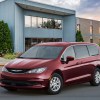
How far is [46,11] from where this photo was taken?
4409 centimetres

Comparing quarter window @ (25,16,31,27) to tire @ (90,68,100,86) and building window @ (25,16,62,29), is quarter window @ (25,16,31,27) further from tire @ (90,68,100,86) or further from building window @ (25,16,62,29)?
tire @ (90,68,100,86)

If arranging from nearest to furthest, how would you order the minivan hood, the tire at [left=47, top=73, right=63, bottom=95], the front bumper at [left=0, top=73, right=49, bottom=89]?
the front bumper at [left=0, top=73, right=49, bottom=89] < the minivan hood < the tire at [left=47, top=73, right=63, bottom=95]

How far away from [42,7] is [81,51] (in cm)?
2921

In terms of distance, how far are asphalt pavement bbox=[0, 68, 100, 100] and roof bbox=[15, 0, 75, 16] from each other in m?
27.0

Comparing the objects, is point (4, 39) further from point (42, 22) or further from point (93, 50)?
point (93, 50)

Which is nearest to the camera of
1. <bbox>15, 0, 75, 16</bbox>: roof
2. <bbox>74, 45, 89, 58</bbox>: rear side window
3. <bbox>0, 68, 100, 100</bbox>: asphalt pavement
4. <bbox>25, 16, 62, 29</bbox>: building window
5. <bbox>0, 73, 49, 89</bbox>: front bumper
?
<bbox>0, 68, 100, 100</bbox>: asphalt pavement

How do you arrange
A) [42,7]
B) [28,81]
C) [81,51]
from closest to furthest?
[28,81] → [81,51] → [42,7]

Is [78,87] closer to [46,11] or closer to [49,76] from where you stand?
[49,76]

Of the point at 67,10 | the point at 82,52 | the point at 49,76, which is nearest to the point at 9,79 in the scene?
the point at 49,76

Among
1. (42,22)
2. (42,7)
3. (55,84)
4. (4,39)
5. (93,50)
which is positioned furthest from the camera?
(42,22)

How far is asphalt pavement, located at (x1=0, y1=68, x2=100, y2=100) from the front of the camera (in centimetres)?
988

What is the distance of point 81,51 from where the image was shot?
12281mm

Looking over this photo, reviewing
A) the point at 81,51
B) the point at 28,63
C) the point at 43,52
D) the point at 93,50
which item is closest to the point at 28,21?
the point at 93,50

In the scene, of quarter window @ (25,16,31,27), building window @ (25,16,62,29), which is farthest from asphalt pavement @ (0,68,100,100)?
building window @ (25,16,62,29)
